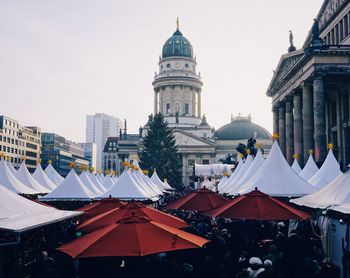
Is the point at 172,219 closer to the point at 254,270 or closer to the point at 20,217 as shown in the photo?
the point at 254,270

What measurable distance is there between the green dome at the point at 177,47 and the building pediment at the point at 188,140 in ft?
74.5

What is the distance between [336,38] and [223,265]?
117 feet

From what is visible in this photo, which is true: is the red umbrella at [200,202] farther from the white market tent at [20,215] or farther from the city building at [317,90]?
the city building at [317,90]

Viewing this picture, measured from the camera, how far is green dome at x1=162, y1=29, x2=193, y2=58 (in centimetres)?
11000

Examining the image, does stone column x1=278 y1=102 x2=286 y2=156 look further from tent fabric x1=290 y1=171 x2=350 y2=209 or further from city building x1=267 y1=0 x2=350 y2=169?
tent fabric x1=290 y1=171 x2=350 y2=209

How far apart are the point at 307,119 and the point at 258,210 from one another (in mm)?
26424

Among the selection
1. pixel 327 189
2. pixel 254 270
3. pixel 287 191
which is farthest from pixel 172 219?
pixel 287 191

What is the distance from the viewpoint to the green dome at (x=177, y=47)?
110 metres

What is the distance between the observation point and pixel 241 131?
356ft

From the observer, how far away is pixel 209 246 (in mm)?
10578

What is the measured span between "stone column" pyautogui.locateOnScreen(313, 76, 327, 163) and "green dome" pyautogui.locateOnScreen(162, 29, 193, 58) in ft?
255

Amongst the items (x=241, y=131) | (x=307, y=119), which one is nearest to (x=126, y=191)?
(x=307, y=119)

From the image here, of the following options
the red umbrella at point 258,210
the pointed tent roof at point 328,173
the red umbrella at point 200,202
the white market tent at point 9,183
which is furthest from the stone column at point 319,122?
the red umbrella at point 258,210

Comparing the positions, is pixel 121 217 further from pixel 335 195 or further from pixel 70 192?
pixel 70 192
